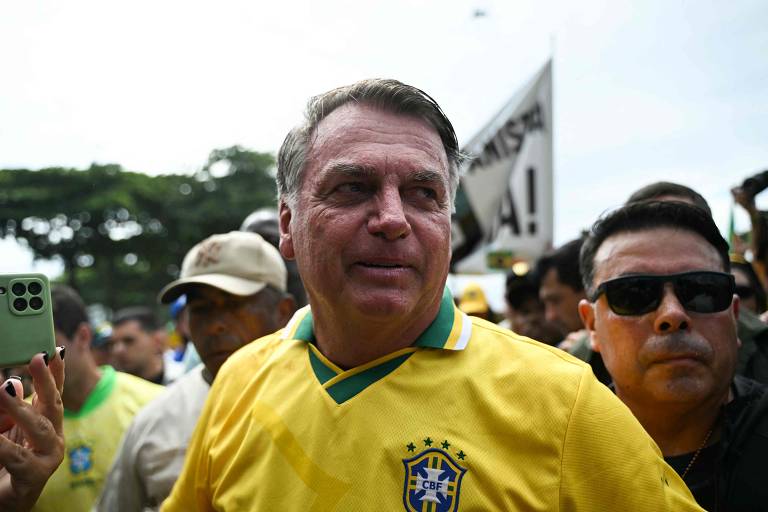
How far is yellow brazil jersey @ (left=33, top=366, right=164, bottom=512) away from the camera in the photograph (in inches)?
129

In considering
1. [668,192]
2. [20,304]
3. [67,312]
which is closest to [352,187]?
[20,304]

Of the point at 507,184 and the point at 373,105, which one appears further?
the point at 507,184

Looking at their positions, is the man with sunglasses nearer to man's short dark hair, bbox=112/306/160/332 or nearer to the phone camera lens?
the phone camera lens

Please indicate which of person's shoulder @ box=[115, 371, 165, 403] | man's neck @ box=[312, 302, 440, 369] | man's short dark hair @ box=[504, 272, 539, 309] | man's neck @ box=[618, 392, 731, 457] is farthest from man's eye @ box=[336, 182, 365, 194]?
man's short dark hair @ box=[504, 272, 539, 309]

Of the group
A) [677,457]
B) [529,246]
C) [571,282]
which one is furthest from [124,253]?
[677,457]

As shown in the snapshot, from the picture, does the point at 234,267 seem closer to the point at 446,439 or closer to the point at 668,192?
the point at 446,439

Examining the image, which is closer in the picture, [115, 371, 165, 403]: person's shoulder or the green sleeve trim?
the green sleeve trim

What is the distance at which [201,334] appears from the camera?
3234 mm

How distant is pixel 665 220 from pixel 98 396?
10.1 feet

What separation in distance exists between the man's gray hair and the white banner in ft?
15.9

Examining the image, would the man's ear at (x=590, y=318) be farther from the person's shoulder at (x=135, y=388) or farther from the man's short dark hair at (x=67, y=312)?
the man's short dark hair at (x=67, y=312)

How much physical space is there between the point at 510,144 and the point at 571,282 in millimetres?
2851

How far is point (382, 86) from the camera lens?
192 cm

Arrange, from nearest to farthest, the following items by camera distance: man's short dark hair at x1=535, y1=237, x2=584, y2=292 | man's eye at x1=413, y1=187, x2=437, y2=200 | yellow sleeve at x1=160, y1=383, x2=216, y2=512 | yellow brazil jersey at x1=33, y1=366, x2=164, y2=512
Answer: man's eye at x1=413, y1=187, x2=437, y2=200 → yellow sleeve at x1=160, y1=383, x2=216, y2=512 → yellow brazil jersey at x1=33, y1=366, x2=164, y2=512 → man's short dark hair at x1=535, y1=237, x2=584, y2=292
